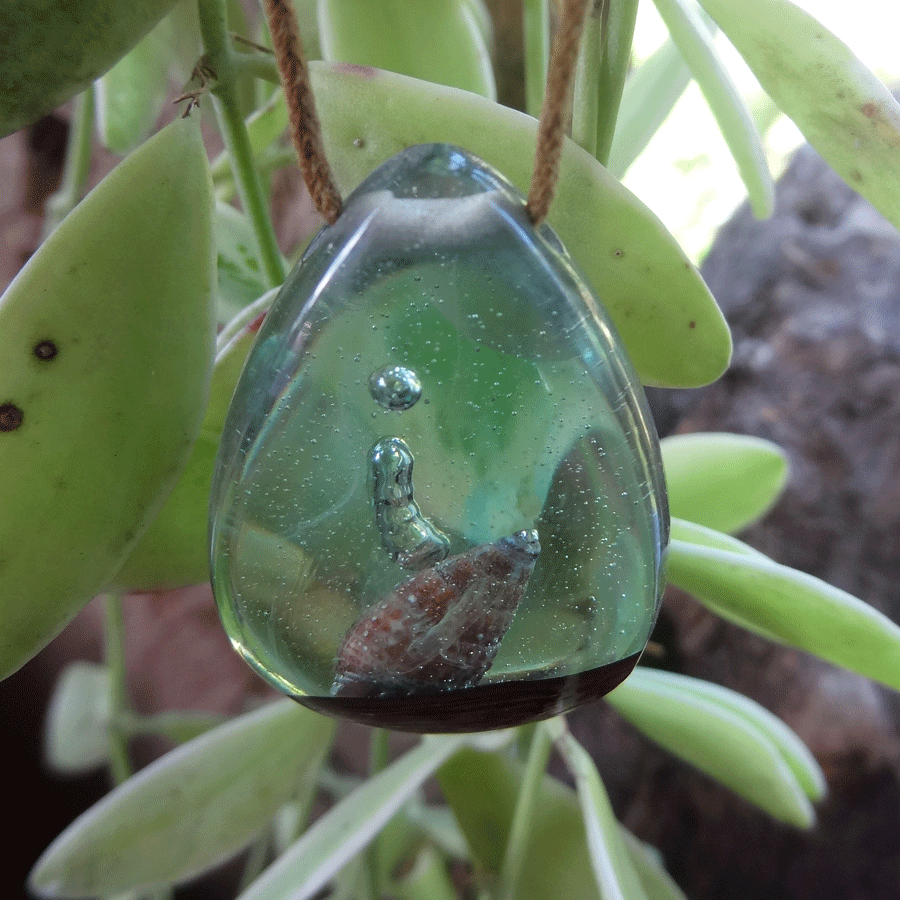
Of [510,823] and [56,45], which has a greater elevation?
[56,45]

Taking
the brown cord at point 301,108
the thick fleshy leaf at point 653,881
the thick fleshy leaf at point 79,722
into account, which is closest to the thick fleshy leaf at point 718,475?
the thick fleshy leaf at point 653,881

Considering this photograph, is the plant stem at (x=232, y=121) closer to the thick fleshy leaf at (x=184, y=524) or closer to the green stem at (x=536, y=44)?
the thick fleshy leaf at (x=184, y=524)

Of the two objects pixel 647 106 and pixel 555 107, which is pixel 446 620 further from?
pixel 647 106

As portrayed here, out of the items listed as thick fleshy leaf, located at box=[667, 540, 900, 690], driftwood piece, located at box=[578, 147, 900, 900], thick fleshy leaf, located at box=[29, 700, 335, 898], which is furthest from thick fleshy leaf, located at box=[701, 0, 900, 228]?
driftwood piece, located at box=[578, 147, 900, 900]

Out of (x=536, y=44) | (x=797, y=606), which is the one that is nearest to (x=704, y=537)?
(x=797, y=606)

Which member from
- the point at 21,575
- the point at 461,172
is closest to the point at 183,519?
the point at 21,575

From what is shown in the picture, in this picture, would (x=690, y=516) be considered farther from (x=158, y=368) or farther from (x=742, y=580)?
(x=158, y=368)
